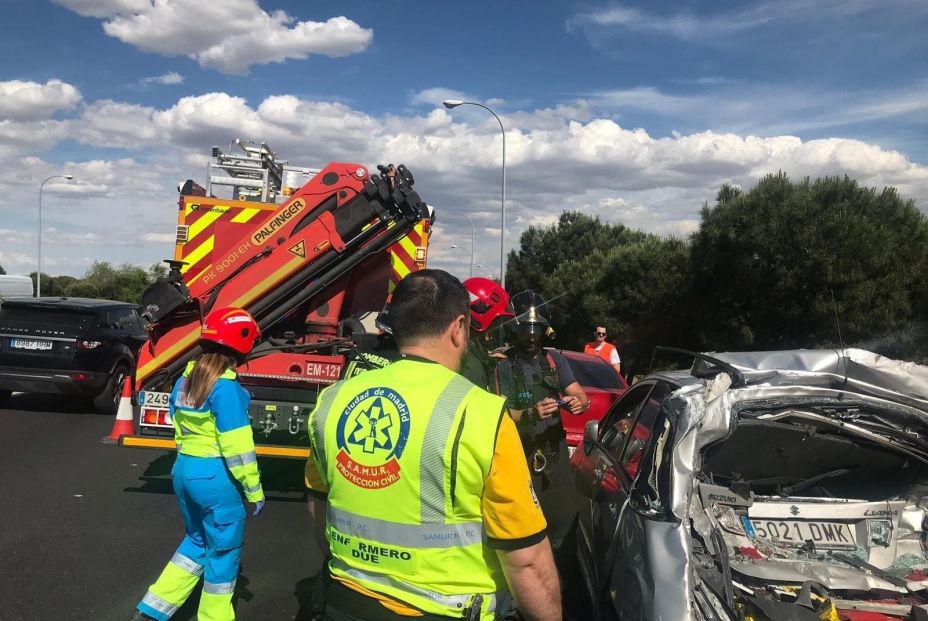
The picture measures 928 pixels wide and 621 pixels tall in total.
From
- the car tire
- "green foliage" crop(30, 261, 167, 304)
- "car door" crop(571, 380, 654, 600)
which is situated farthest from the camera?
"green foliage" crop(30, 261, 167, 304)

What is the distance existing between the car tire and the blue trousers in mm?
8873

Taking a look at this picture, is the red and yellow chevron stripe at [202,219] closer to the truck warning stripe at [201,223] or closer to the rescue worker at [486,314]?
the truck warning stripe at [201,223]

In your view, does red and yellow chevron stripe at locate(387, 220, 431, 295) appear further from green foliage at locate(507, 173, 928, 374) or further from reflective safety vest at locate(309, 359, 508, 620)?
reflective safety vest at locate(309, 359, 508, 620)

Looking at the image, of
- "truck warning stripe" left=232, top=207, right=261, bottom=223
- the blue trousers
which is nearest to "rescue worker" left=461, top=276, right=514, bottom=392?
the blue trousers

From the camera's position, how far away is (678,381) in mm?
A: 3820

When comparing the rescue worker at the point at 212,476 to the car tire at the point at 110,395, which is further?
the car tire at the point at 110,395

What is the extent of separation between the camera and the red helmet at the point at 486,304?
4500 mm

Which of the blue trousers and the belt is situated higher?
the belt

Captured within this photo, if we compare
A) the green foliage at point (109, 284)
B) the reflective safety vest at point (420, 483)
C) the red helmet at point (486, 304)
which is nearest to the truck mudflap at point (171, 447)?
the red helmet at point (486, 304)

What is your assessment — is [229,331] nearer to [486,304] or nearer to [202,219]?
[486,304]

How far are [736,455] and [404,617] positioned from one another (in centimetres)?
234

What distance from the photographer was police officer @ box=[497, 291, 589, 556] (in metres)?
4.52

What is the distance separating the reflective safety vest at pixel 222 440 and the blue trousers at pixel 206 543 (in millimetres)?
59

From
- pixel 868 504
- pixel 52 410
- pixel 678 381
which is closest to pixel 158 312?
pixel 678 381
